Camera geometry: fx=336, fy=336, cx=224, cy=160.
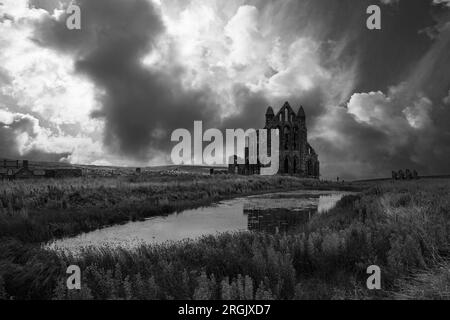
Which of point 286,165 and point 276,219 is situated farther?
point 286,165

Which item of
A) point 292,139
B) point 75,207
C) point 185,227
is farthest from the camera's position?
point 292,139

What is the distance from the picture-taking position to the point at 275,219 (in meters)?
14.3

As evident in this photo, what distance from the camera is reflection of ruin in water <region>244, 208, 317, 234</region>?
11.9 m

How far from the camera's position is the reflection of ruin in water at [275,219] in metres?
11.9

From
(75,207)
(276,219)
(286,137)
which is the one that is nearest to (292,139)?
(286,137)

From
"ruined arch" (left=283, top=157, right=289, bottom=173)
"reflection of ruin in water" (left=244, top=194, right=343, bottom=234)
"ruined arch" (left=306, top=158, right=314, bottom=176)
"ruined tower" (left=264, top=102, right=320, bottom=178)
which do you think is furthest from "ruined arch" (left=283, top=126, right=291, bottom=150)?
"reflection of ruin in water" (left=244, top=194, right=343, bottom=234)

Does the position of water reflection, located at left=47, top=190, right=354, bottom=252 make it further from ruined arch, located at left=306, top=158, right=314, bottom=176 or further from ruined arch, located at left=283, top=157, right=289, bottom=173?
ruined arch, located at left=306, top=158, right=314, bottom=176

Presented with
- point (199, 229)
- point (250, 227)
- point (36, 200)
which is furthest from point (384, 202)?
point (36, 200)

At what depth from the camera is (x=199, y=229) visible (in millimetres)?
11797

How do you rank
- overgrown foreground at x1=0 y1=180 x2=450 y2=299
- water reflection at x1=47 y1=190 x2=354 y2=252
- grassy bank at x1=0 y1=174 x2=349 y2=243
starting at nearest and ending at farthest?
1. overgrown foreground at x1=0 y1=180 x2=450 y2=299
2. water reflection at x1=47 y1=190 x2=354 y2=252
3. grassy bank at x1=0 y1=174 x2=349 y2=243

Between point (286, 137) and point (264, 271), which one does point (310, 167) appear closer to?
point (286, 137)

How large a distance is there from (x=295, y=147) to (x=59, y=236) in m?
53.2
